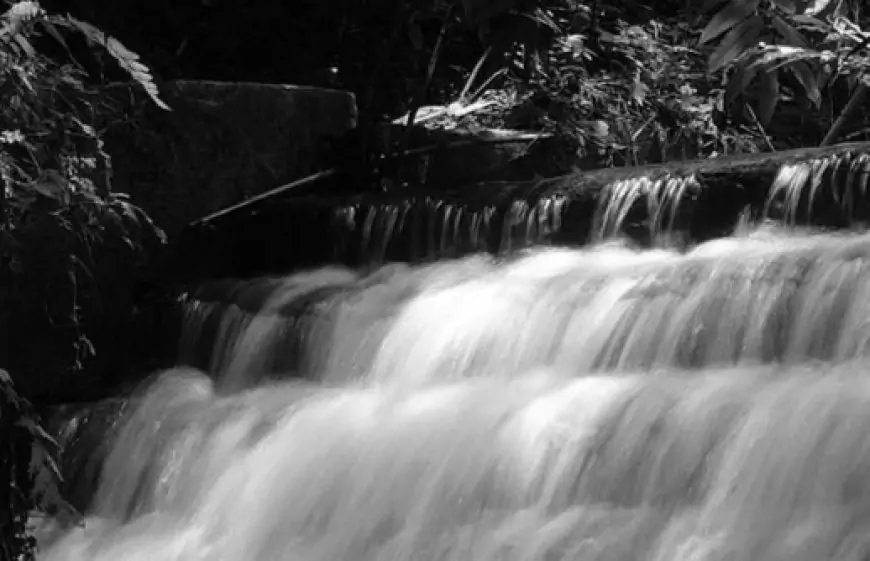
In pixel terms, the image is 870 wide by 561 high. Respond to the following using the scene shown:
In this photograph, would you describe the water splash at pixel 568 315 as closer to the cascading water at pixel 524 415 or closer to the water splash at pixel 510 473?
the cascading water at pixel 524 415

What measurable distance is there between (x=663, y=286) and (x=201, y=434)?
148 centimetres

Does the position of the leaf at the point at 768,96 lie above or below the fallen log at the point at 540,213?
above

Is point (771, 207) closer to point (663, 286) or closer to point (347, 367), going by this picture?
point (663, 286)

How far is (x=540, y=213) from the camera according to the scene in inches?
166

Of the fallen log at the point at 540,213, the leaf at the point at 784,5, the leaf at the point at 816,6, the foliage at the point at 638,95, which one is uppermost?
the leaf at the point at 816,6

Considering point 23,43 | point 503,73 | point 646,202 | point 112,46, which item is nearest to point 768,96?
point 646,202

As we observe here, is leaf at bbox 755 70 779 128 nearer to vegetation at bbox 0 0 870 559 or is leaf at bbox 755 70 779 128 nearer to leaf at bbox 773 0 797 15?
vegetation at bbox 0 0 870 559

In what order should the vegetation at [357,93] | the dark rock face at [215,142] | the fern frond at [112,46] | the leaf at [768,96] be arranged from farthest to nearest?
1. the dark rock face at [215,142]
2. the vegetation at [357,93]
3. the fern frond at [112,46]
4. the leaf at [768,96]

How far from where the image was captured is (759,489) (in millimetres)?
2281

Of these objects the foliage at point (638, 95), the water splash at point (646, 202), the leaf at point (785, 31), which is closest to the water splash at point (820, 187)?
the water splash at point (646, 202)

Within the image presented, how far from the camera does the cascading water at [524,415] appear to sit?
2342 millimetres

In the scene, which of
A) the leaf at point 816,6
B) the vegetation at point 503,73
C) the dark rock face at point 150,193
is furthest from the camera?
the vegetation at point 503,73

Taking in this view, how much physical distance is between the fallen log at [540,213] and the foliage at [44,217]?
0.46 meters

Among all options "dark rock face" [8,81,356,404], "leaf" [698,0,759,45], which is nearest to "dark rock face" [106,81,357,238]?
"dark rock face" [8,81,356,404]
